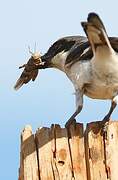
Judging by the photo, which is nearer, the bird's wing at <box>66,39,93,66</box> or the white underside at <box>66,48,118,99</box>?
the white underside at <box>66,48,118,99</box>

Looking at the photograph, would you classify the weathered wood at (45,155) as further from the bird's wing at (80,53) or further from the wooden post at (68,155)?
the bird's wing at (80,53)

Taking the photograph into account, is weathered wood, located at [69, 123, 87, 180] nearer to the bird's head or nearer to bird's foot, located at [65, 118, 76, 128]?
bird's foot, located at [65, 118, 76, 128]

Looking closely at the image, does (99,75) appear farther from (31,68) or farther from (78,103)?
(31,68)

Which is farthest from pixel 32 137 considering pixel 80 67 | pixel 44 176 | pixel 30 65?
pixel 30 65

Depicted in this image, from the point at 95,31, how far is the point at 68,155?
36.7 inches

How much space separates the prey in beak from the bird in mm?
236

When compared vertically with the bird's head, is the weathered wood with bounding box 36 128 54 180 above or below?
below

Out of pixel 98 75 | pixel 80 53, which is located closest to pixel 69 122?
Answer: pixel 98 75

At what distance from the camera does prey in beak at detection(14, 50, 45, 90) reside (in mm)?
4688

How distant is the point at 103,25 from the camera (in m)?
3.54

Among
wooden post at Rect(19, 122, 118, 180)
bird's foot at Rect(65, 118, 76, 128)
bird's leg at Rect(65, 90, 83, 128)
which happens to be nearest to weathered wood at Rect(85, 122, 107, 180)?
wooden post at Rect(19, 122, 118, 180)

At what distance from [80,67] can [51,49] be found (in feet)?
2.02

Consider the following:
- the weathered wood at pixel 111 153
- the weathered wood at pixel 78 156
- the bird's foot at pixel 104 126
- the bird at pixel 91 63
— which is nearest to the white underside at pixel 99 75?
the bird at pixel 91 63

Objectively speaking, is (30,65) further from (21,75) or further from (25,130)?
(25,130)
